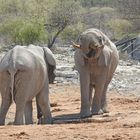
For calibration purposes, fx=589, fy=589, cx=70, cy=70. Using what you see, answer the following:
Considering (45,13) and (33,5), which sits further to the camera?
(33,5)

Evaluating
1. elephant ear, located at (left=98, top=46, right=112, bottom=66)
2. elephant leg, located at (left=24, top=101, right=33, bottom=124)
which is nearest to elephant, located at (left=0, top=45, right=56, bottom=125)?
elephant leg, located at (left=24, top=101, right=33, bottom=124)

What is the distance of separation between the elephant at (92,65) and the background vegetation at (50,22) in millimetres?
17808

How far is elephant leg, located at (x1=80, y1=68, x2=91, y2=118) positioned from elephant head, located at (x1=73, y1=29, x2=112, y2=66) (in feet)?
1.19

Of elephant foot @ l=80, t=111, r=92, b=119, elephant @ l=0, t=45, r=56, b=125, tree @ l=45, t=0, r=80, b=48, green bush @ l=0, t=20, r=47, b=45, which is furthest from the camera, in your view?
tree @ l=45, t=0, r=80, b=48

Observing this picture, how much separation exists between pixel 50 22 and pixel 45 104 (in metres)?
31.9

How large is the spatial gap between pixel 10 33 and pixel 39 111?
2588 centimetres

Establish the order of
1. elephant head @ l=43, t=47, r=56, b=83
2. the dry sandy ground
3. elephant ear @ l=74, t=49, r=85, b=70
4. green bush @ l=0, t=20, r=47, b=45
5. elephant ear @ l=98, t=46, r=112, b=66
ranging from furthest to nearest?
green bush @ l=0, t=20, r=47, b=45 → elephant ear @ l=98, t=46, r=112, b=66 → elephant ear @ l=74, t=49, r=85, b=70 → elephant head @ l=43, t=47, r=56, b=83 → the dry sandy ground

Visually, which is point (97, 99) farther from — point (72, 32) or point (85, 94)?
point (72, 32)

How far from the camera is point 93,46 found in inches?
468

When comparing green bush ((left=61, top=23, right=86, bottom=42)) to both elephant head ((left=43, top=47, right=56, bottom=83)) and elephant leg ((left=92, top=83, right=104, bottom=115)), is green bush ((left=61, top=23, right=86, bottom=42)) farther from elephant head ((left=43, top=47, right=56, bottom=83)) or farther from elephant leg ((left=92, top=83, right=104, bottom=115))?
elephant head ((left=43, top=47, right=56, bottom=83))

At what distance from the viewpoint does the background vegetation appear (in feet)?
109

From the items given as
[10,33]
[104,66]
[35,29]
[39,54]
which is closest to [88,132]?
[39,54]

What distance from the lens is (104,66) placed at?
40.7 feet

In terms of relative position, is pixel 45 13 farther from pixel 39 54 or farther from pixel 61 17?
pixel 39 54
